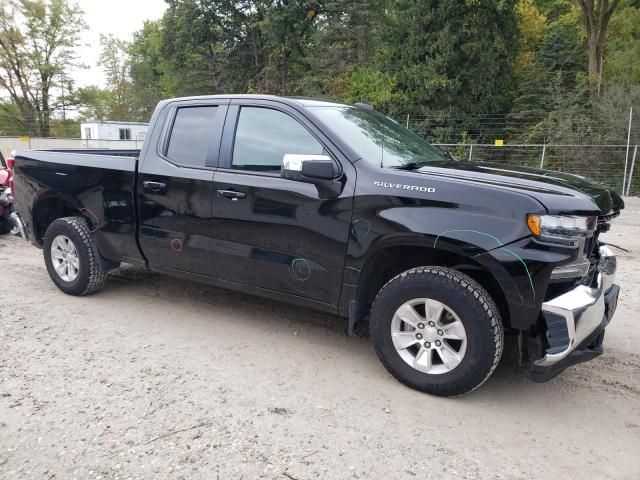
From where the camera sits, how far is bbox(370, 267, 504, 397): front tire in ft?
10.3

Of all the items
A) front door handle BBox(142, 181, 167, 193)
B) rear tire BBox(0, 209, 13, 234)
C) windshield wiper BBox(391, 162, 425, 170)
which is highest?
windshield wiper BBox(391, 162, 425, 170)

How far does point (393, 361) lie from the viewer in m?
3.47

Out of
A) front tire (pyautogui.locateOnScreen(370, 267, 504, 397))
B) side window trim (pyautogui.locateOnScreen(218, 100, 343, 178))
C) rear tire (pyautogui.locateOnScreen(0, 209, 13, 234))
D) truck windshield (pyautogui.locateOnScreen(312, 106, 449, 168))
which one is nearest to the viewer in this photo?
front tire (pyautogui.locateOnScreen(370, 267, 504, 397))

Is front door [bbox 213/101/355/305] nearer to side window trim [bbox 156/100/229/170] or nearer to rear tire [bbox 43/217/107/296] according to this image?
side window trim [bbox 156/100/229/170]

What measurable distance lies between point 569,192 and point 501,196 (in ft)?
1.47

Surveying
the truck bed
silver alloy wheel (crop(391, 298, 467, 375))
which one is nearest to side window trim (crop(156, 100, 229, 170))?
the truck bed

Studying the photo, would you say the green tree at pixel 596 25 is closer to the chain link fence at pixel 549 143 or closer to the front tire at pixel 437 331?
the chain link fence at pixel 549 143

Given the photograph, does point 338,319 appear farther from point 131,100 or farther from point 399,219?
point 131,100

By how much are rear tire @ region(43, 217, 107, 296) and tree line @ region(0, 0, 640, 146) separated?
645 inches

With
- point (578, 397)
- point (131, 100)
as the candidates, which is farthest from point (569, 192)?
point (131, 100)

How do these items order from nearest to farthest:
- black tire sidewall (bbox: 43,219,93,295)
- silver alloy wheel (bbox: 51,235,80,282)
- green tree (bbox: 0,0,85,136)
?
black tire sidewall (bbox: 43,219,93,295) < silver alloy wheel (bbox: 51,235,80,282) < green tree (bbox: 0,0,85,136)

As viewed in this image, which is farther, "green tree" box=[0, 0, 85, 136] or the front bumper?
"green tree" box=[0, 0, 85, 136]

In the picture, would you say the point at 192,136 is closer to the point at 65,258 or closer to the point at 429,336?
the point at 65,258

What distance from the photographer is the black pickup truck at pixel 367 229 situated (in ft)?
10.1
